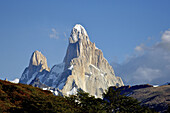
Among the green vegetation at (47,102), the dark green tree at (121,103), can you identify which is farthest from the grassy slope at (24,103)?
the dark green tree at (121,103)

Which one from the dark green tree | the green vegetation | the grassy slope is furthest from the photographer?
the dark green tree

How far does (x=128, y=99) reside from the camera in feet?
243

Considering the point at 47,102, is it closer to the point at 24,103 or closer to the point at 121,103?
the point at 24,103

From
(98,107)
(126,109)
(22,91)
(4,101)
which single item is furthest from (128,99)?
(4,101)

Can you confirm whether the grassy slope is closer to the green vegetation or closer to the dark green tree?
the green vegetation

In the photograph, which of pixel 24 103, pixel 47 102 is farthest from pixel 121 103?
pixel 24 103

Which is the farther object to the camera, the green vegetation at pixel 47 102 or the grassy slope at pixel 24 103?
the green vegetation at pixel 47 102

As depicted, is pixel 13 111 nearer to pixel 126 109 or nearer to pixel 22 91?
pixel 22 91

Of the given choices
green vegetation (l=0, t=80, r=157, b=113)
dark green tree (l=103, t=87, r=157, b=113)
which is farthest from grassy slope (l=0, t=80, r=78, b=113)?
dark green tree (l=103, t=87, r=157, b=113)

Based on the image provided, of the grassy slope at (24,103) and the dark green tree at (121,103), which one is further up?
the dark green tree at (121,103)

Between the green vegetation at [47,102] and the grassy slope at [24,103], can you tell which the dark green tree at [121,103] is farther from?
the grassy slope at [24,103]

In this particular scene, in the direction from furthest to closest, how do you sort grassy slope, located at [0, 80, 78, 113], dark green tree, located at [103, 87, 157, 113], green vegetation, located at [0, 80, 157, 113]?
dark green tree, located at [103, 87, 157, 113], green vegetation, located at [0, 80, 157, 113], grassy slope, located at [0, 80, 78, 113]

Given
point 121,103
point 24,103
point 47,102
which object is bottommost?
point 47,102

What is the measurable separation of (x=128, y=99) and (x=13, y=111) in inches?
1431
